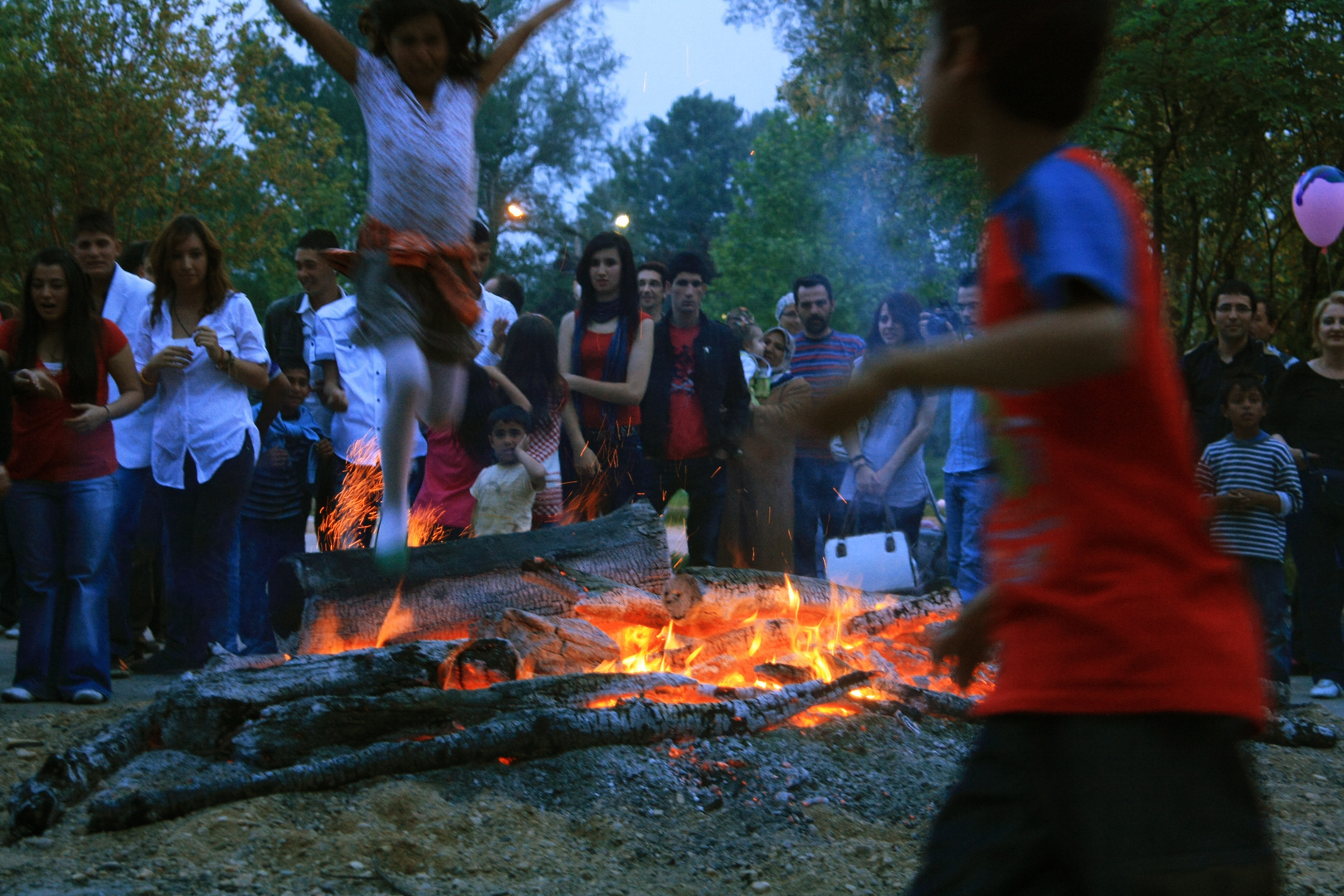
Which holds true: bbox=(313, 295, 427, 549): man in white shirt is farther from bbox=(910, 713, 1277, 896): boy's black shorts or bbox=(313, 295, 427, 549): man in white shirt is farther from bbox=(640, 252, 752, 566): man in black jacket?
bbox=(910, 713, 1277, 896): boy's black shorts

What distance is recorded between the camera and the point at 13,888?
307cm

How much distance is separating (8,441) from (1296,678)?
7107 millimetres

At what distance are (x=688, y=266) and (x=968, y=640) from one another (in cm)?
576

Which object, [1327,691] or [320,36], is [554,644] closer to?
[320,36]

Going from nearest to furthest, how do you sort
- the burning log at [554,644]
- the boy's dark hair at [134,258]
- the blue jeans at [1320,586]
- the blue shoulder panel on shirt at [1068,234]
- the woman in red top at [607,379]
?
the blue shoulder panel on shirt at [1068,234]
the burning log at [554,644]
the blue jeans at [1320,586]
the woman in red top at [607,379]
the boy's dark hair at [134,258]

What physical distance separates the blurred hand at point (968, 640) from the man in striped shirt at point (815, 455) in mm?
5416

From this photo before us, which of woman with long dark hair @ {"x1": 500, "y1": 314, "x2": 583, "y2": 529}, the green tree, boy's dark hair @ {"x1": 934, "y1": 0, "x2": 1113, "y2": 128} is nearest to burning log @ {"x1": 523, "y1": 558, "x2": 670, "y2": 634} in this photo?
woman with long dark hair @ {"x1": 500, "y1": 314, "x2": 583, "y2": 529}

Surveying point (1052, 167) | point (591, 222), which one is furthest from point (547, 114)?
point (1052, 167)

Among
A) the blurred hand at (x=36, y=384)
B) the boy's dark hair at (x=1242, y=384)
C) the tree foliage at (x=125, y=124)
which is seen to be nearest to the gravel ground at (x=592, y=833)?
the blurred hand at (x=36, y=384)

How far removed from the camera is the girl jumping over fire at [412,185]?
13.6 ft

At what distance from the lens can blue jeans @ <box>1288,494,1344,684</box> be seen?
21.0 feet

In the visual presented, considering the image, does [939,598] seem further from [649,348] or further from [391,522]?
[391,522]

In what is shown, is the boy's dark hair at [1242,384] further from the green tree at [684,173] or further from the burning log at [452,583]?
the green tree at [684,173]

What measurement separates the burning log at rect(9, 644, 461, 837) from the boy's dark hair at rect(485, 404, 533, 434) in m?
2.53
